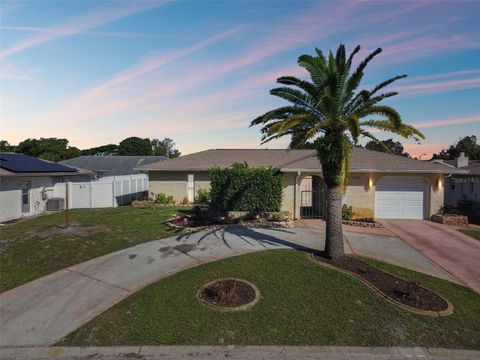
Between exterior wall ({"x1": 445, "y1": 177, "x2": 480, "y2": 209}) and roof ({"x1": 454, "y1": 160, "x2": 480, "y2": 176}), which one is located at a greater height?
roof ({"x1": 454, "y1": 160, "x2": 480, "y2": 176})

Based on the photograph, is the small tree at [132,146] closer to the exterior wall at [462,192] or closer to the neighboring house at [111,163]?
the neighboring house at [111,163]

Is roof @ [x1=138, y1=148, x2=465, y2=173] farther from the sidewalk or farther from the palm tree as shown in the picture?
the sidewalk

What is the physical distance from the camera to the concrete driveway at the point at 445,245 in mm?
9398

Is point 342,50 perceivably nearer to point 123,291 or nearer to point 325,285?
point 325,285

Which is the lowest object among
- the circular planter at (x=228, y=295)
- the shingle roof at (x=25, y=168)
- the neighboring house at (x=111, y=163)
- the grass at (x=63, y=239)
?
the circular planter at (x=228, y=295)

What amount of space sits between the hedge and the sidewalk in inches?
436

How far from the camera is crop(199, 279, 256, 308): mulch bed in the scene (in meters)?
6.94

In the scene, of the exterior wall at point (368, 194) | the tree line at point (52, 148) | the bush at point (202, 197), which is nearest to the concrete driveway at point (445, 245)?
the exterior wall at point (368, 194)

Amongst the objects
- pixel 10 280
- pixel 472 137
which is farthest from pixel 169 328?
pixel 472 137

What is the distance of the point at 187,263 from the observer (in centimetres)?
958

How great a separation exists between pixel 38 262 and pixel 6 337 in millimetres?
4278

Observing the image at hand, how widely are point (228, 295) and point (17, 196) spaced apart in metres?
16.3

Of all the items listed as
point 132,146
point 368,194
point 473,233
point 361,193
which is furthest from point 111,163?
point 132,146

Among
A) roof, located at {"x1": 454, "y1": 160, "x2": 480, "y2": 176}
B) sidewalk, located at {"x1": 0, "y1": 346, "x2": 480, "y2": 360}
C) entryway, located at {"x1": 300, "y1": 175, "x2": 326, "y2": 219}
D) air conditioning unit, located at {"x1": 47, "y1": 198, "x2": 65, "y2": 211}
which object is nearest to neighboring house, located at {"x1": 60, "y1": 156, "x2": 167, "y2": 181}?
air conditioning unit, located at {"x1": 47, "y1": 198, "x2": 65, "y2": 211}
